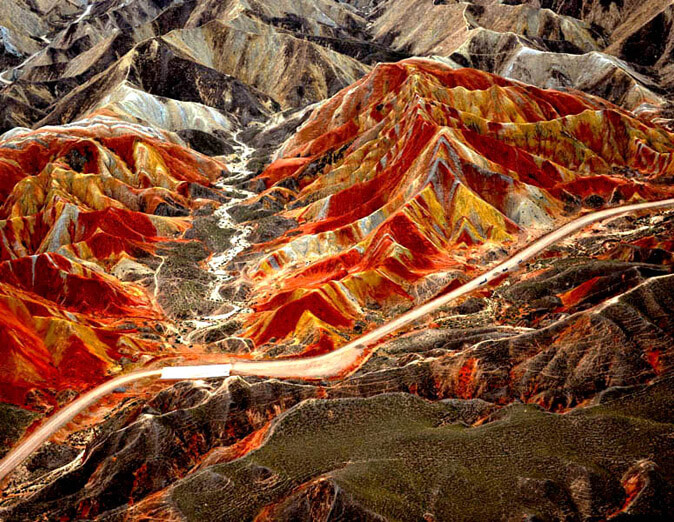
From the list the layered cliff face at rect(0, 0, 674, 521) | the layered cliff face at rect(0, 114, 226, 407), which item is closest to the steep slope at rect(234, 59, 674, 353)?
the layered cliff face at rect(0, 0, 674, 521)

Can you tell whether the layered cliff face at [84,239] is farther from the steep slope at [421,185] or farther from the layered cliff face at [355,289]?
the steep slope at [421,185]

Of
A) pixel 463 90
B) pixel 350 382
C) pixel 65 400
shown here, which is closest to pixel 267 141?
pixel 463 90

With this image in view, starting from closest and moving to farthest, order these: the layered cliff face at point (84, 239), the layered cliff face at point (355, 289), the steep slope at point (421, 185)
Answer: the layered cliff face at point (355, 289) < the layered cliff face at point (84, 239) < the steep slope at point (421, 185)

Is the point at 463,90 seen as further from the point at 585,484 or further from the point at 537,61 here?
the point at 585,484

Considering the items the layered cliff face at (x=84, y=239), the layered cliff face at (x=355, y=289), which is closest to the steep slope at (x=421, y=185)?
the layered cliff face at (x=355, y=289)

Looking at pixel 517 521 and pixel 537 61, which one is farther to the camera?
pixel 537 61

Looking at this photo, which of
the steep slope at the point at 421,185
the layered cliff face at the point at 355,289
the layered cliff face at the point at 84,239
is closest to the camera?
the layered cliff face at the point at 355,289

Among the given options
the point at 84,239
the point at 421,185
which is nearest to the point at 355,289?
the point at 421,185

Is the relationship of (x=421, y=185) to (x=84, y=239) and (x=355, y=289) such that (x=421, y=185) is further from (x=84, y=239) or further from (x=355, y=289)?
(x=84, y=239)

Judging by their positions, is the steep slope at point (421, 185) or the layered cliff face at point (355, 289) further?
the steep slope at point (421, 185)
